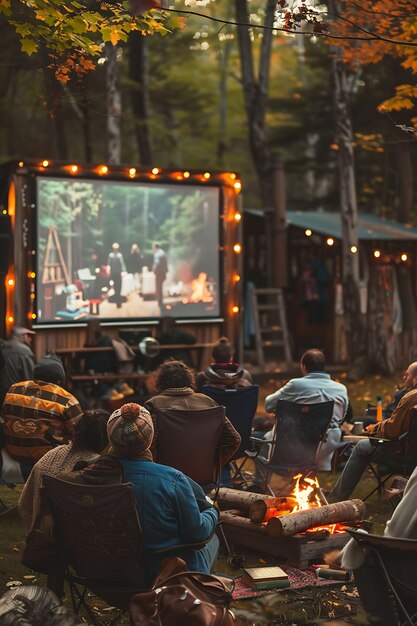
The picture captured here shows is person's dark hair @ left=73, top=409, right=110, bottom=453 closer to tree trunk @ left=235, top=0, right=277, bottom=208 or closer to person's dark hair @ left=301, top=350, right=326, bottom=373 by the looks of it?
person's dark hair @ left=301, top=350, right=326, bottom=373

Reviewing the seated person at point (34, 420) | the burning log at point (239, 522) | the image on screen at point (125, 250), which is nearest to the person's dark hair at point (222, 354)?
the seated person at point (34, 420)

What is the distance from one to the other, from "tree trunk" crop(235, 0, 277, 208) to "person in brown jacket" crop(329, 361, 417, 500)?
38.2 ft

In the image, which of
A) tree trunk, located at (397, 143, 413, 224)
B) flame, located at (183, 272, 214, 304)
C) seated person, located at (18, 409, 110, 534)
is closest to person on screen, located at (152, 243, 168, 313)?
flame, located at (183, 272, 214, 304)

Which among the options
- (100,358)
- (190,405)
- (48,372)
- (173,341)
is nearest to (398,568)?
(190,405)

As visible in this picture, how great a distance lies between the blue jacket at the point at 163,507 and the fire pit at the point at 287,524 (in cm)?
195

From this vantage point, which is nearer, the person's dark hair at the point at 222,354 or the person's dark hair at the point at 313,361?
the person's dark hair at the point at 313,361

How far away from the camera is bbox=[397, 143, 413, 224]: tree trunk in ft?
80.1

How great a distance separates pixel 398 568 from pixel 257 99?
55.4 feet

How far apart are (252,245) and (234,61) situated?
22735 mm

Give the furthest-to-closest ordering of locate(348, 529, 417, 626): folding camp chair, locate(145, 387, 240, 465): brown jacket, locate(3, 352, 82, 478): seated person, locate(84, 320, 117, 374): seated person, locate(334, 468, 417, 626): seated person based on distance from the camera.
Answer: locate(84, 320, 117, 374): seated person < locate(3, 352, 82, 478): seated person < locate(145, 387, 240, 465): brown jacket < locate(334, 468, 417, 626): seated person < locate(348, 529, 417, 626): folding camp chair

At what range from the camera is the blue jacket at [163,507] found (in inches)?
190

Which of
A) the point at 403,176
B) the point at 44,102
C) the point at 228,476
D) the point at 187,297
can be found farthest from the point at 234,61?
the point at 228,476

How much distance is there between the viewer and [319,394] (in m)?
8.45

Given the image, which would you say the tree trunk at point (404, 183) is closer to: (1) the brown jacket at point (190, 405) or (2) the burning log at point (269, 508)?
(1) the brown jacket at point (190, 405)
